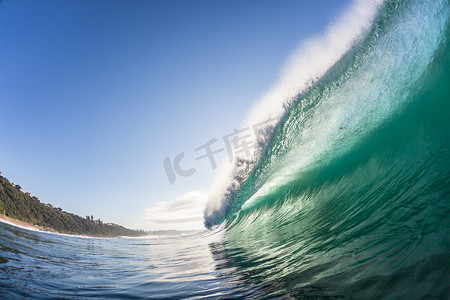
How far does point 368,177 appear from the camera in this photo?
4.79 m

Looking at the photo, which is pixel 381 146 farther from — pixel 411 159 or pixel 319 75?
pixel 319 75

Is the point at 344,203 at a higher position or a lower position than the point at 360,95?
lower

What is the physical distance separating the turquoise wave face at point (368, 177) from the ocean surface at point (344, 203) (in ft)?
0.07

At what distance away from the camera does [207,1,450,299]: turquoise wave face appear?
5.56 ft

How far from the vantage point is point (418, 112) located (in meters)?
4.68

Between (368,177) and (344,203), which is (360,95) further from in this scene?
(344,203)

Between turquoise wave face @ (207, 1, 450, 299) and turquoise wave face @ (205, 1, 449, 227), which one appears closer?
turquoise wave face @ (207, 1, 450, 299)

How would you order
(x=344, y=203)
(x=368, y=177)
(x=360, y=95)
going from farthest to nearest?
(x=360, y=95) → (x=368, y=177) → (x=344, y=203)

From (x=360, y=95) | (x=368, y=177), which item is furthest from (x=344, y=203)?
(x=360, y=95)

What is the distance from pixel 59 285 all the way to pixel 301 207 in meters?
5.97

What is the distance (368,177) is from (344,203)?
1.06 meters

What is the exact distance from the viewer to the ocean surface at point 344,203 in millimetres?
1757

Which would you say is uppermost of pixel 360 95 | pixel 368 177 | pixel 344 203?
pixel 360 95

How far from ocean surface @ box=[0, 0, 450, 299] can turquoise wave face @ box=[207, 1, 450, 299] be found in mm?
21
